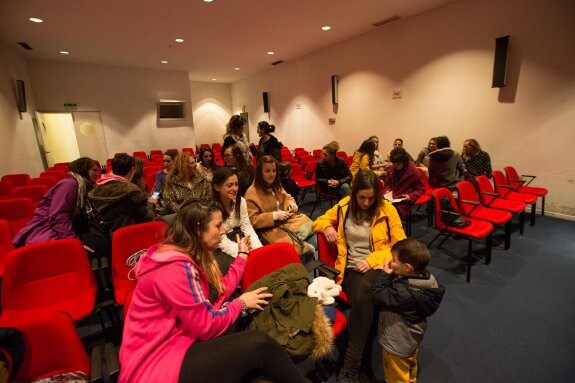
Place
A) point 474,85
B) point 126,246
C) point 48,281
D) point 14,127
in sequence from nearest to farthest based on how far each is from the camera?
point 48,281 → point 126,246 → point 474,85 → point 14,127

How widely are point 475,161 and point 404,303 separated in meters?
3.87

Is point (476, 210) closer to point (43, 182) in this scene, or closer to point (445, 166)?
point (445, 166)

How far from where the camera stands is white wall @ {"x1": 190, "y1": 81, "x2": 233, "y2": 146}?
1349 cm

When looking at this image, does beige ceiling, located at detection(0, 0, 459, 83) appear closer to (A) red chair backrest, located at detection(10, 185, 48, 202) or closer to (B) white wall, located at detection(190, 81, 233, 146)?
(A) red chair backrest, located at detection(10, 185, 48, 202)

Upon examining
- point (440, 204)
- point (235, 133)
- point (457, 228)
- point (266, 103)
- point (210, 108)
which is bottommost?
point (457, 228)

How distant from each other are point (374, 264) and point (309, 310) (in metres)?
0.69

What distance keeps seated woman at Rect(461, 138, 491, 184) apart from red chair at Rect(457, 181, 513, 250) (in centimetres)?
96

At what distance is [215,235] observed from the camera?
1464 mm

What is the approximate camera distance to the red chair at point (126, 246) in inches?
84.7

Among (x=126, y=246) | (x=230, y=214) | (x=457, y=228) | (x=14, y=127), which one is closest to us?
(x=126, y=246)

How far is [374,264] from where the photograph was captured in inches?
76.7

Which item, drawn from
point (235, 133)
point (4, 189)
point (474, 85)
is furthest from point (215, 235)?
point (474, 85)

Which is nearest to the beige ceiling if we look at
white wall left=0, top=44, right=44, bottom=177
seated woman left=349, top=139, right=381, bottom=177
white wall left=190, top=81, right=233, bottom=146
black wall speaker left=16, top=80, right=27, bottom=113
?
white wall left=0, top=44, right=44, bottom=177

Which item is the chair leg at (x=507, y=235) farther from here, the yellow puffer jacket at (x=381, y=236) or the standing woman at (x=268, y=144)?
the standing woman at (x=268, y=144)
